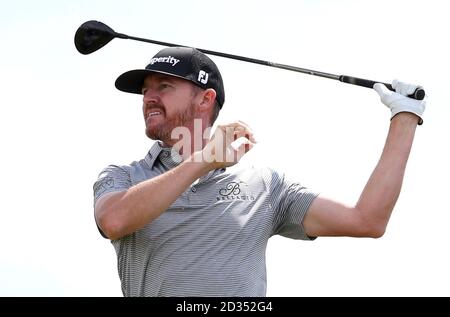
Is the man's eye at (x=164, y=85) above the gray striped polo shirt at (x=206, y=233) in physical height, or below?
above

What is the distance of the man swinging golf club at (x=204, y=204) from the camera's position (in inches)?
228

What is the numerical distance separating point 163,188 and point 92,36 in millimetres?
2486

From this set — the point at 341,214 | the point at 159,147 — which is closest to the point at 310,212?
the point at 341,214

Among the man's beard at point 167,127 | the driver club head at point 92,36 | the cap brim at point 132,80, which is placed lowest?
the man's beard at point 167,127

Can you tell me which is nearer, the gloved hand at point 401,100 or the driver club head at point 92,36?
the gloved hand at point 401,100

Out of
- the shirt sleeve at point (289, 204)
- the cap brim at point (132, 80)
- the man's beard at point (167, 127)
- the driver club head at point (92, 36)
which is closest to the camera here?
the shirt sleeve at point (289, 204)

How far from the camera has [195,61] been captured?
276 inches

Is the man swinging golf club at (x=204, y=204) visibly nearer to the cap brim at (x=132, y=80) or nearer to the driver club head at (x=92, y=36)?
the cap brim at (x=132, y=80)

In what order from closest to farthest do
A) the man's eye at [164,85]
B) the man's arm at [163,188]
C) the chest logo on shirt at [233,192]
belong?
the man's arm at [163,188] → the chest logo on shirt at [233,192] → the man's eye at [164,85]

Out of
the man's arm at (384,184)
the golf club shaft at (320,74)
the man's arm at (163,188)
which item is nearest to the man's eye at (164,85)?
the golf club shaft at (320,74)

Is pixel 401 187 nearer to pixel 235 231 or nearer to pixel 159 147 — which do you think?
pixel 235 231

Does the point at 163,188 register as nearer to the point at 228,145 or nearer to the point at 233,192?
the point at 228,145

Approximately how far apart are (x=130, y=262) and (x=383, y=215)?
5.92 ft

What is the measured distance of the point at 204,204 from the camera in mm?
6320
